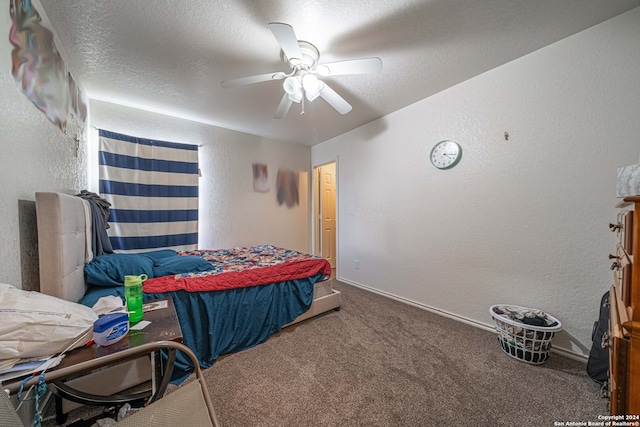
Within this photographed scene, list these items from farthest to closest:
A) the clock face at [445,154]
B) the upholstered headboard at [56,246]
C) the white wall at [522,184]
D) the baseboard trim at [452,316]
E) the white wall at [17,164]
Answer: the clock face at [445,154] < the baseboard trim at [452,316] < the white wall at [522,184] < the upholstered headboard at [56,246] < the white wall at [17,164]

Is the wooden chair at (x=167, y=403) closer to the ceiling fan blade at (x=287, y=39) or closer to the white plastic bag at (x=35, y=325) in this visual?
the white plastic bag at (x=35, y=325)

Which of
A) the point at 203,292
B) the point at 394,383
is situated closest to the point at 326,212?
the point at 203,292

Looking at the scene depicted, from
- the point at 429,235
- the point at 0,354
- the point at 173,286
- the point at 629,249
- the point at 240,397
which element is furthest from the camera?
the point at 429,235

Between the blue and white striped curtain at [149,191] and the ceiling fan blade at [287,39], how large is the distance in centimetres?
221

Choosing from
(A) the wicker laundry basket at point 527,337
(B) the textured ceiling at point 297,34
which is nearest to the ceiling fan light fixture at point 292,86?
(B) the textured ceiling at point 297,34

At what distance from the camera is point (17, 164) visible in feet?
3.72

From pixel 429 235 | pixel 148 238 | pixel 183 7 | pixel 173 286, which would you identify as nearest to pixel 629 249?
pixel 429 235

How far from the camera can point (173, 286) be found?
1.65 meters

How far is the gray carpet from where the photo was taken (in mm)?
1229

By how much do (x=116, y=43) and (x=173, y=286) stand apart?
1.93 m

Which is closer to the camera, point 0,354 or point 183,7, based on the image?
point 0,354

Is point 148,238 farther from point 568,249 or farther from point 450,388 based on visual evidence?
point 568,249

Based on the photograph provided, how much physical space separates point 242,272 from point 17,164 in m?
1.44

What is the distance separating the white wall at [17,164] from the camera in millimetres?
1024
